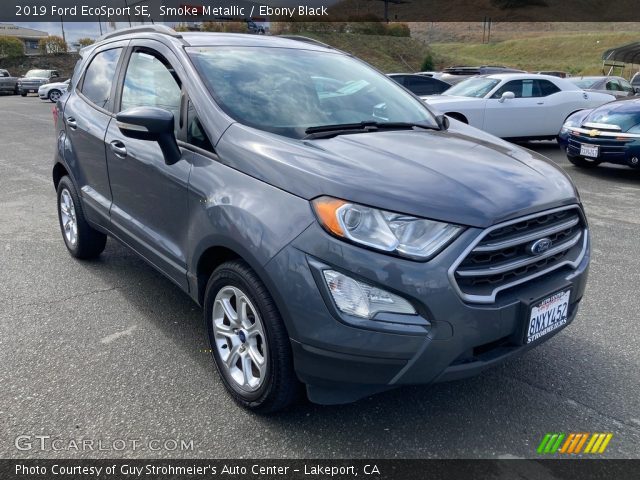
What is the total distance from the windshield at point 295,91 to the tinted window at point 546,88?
8.41 m

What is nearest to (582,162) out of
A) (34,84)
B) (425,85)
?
(425,85)

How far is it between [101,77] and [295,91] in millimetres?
1814

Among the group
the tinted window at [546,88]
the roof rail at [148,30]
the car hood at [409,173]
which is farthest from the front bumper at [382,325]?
the tinted window at [546,88]

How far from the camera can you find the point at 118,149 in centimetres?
344

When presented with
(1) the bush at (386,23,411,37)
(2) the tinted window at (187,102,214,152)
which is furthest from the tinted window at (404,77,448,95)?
(1) the bush at (386,23,411,37)

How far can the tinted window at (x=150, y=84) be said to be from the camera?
309 cm

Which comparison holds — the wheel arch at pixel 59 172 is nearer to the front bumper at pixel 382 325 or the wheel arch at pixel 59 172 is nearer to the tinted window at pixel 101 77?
the tinted window at pixel 101 77

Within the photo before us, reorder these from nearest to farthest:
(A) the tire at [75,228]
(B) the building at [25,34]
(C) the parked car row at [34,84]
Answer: (A) the tire at [75,228] < (C) the parked car row at [34,84] < (B) the building at [25,34]

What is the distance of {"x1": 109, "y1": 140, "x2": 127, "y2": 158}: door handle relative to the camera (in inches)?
133

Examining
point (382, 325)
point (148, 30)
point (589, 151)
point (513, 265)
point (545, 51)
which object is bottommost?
point (589, 151)

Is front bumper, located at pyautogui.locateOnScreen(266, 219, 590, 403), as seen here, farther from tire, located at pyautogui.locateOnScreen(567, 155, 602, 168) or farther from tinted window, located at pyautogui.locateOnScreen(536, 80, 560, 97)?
tinted window, located at pyautogui.locateOnScreen(536, 80, 560, 97)

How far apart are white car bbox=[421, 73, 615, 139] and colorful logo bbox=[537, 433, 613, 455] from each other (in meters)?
8.07

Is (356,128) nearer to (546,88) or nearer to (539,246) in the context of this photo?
(539,246)

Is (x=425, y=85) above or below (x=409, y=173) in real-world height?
above
